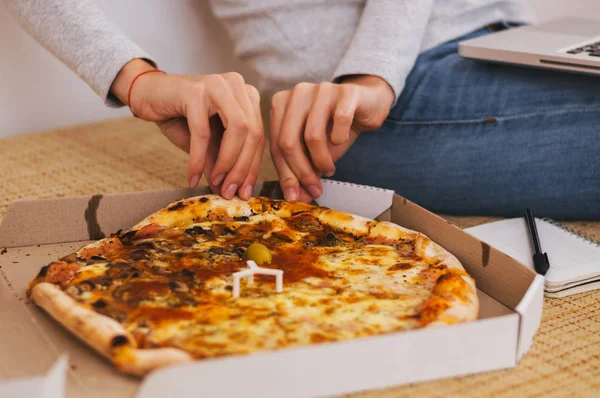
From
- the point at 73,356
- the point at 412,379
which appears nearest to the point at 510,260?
the point at 412,379

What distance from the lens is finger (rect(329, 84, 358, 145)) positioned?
1073mm

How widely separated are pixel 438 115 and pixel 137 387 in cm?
89

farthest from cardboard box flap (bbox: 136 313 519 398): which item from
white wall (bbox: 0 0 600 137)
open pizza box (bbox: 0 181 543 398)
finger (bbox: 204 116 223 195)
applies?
white wall (bbox: 0 0 600 137)

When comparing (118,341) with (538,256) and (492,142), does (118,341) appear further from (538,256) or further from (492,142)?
(492,142)

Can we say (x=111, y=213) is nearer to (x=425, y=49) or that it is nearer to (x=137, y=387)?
→ (x=137, y=387)

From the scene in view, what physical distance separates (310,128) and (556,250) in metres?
0.39

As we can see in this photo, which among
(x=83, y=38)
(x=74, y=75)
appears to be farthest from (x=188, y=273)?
(x=74, y=75)

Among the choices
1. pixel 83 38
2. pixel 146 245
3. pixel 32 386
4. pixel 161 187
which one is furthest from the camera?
pixel 161 187

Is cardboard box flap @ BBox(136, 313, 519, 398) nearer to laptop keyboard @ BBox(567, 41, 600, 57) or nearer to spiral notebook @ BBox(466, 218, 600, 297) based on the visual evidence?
spiral notebook @ BBox(466, 218, 600, 297)

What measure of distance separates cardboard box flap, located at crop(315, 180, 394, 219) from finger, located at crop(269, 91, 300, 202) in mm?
55

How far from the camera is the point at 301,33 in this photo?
1526 millimetres

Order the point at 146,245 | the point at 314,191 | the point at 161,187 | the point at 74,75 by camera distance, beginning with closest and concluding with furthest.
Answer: the point at 146,245, the point at 314,191, the point at 161,187, the point at 74,75

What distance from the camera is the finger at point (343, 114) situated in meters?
1.07

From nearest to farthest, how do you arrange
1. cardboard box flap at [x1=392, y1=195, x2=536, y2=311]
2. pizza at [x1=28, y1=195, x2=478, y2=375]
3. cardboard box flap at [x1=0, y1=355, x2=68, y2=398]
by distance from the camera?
cardboard box flap at [x1=0, y1=355, x2=68, y2=398]
pizza at [x1=28, y1=195, x2=478, y2=375]
cardboard box flap at [x1=392, y1=195, x2=536, y2=311]
